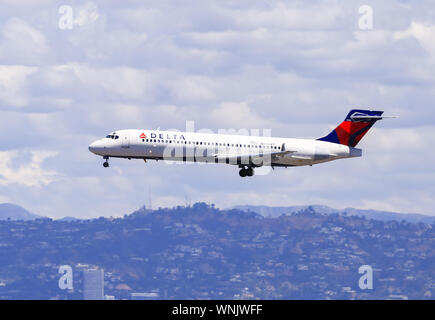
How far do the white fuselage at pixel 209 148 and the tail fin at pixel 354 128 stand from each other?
2948 mm

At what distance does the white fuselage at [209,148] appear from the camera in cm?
9719

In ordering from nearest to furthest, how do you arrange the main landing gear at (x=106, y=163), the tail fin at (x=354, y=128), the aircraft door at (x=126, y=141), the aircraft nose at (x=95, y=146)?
the aircraft door at (x=126, y=141) < the main landing gear at (x=106, y=163) < the aircraft nose at (x=95, y=146) < the tail fin at (x=354, y=128)

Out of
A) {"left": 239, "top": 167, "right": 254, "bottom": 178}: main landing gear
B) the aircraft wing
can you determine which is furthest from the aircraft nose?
{"left": 239, "top": 167, "right": 254, "bottom": 178}: main landing gear

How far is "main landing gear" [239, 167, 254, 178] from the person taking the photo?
338ft

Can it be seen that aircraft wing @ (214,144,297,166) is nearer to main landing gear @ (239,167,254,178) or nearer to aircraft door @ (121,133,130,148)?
main landing gear @ (239,167,254,178)

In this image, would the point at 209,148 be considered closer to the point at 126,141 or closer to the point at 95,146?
the point at 126,141

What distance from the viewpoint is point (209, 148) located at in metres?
98.5

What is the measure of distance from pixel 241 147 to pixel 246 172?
341 centimetres

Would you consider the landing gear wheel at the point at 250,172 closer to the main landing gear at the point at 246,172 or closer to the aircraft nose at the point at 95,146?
the main landing gear at the point at 246,172

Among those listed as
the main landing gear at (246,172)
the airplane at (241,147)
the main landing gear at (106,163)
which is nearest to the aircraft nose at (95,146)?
the airplane at (241,147)

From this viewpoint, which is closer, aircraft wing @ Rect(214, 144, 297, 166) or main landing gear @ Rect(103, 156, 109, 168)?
main landing gear @ Rect(103, 156, 109, 168)

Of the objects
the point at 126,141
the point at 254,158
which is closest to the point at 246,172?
the point at 254,158
